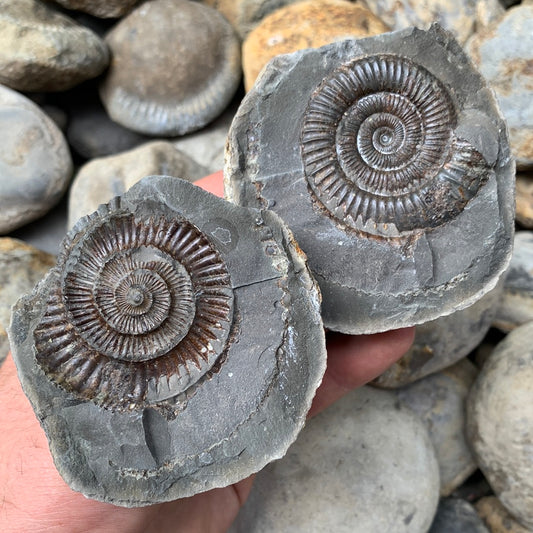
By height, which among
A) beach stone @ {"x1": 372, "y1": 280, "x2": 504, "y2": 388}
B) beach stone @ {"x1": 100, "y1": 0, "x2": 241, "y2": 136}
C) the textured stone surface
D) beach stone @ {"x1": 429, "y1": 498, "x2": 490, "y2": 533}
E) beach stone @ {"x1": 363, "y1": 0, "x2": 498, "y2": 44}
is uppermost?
beach stone @ {"x1": 363, "y1": 0, "x2": 498, "y2": 44}

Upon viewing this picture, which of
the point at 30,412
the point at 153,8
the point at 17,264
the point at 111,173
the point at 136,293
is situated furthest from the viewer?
the point at 153,8

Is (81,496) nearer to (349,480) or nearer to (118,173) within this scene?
(349,480)

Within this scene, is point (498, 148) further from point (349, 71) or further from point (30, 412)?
point (30, 412)

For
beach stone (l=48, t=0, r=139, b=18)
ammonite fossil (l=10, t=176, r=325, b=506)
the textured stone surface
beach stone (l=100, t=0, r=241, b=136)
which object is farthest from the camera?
beach stone (l=100, t=0, r=241, b=136)

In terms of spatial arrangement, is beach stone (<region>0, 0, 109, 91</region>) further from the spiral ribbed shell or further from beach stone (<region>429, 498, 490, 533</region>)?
beach stone (<region>429, 498, 490, 533</region>)

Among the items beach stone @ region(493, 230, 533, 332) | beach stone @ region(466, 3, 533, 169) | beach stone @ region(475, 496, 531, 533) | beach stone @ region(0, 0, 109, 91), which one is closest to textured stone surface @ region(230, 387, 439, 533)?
beach stone @ region(475, 496, 531, 533)

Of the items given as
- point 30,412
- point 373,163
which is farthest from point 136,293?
point 373,163

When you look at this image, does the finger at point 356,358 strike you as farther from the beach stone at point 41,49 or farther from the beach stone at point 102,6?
the beach stone at point 102,6
